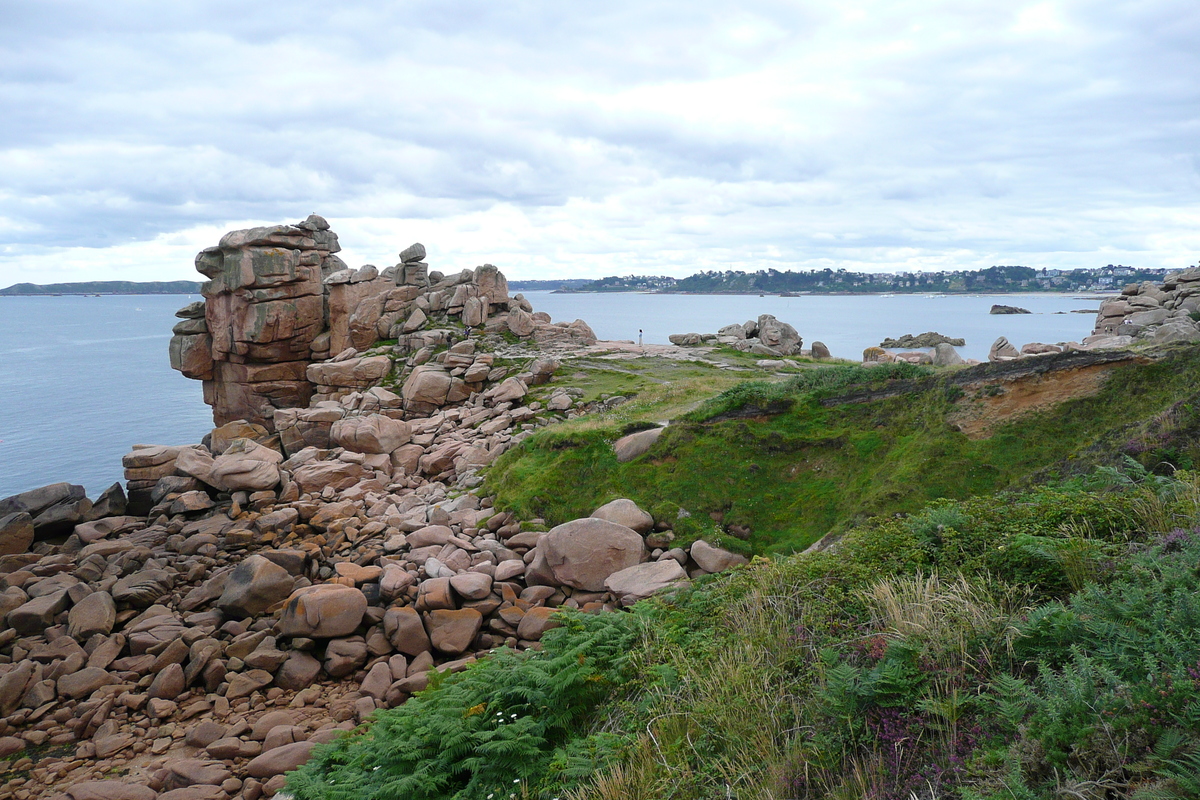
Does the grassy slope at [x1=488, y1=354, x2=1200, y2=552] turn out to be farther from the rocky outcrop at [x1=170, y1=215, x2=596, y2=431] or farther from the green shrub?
the rocky outcrop at [x1=170, y1=215, x2=596, y2=431]

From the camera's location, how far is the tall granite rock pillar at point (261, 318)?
39.3 meters

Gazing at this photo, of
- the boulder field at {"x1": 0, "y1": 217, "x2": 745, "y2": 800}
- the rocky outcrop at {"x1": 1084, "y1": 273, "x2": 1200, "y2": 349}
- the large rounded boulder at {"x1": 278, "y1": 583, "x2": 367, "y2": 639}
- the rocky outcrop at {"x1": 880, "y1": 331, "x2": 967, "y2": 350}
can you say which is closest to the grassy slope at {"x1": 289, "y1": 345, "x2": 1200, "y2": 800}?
the boulder field at {"x1": 0, "y1": 217, "x2": 745, "y2": 800}

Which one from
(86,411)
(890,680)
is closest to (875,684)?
(890,680)

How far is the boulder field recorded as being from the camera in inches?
456

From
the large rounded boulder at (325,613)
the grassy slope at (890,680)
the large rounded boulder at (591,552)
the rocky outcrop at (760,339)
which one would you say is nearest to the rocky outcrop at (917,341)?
the rocky outcrop at (760,339)

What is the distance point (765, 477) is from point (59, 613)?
1693 cm

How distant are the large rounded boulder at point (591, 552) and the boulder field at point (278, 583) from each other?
32 mm

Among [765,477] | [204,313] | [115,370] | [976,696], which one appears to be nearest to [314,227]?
[204,313]

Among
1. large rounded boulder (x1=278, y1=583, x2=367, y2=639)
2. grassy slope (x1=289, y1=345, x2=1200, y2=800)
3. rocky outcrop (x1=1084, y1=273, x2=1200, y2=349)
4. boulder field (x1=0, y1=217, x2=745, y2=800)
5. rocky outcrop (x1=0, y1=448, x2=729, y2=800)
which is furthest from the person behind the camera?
rocky outcrop (x1=1084, y1=273, x2=1200, y2=349)

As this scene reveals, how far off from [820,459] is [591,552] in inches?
222

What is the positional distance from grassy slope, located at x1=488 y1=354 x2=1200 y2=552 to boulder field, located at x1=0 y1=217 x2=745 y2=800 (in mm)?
1147

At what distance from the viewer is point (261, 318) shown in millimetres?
39312

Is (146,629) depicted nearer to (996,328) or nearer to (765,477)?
(765,477)

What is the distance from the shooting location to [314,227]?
41406mm
